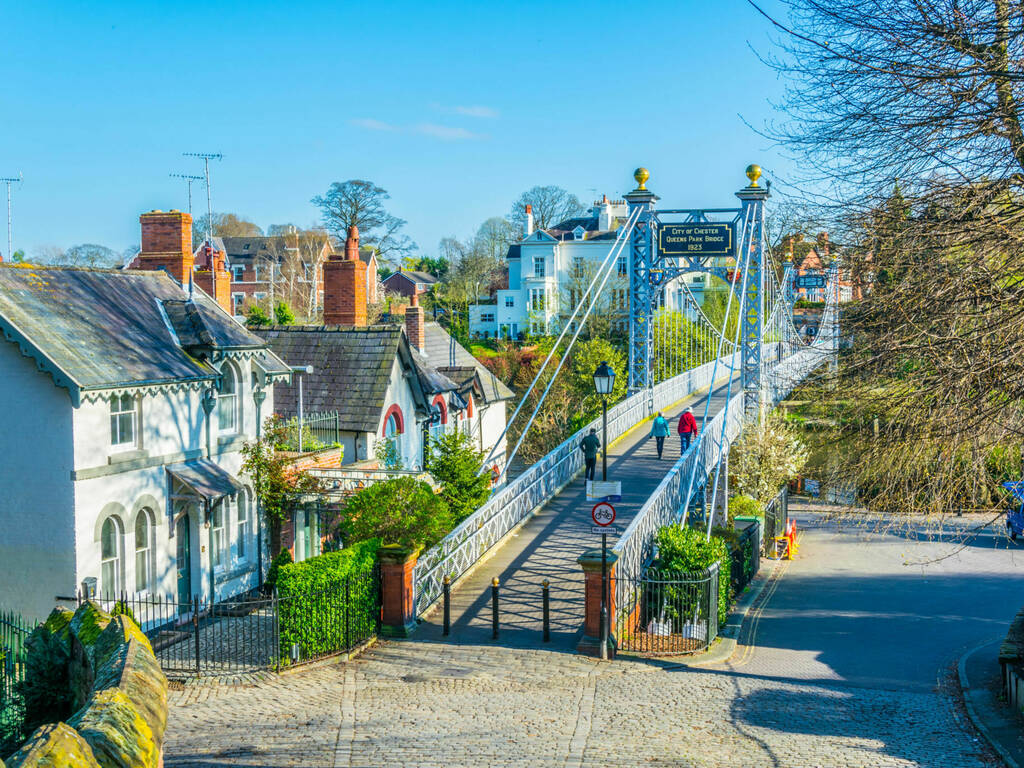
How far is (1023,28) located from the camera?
10.2m

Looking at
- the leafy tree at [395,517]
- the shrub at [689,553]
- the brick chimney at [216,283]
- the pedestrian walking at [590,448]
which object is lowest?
the shrub at [689,553]

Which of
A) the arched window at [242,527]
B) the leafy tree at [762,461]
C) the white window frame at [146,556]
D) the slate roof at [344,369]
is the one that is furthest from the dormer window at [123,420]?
the leafy tree at [762,461]

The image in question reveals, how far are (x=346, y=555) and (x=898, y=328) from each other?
833 centimetres

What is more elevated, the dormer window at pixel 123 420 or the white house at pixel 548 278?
the white house at pixel 548 278

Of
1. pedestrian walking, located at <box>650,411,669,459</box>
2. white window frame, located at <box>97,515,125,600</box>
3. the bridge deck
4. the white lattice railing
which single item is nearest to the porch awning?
white window frame, located at <box>97,515,125,600</box>

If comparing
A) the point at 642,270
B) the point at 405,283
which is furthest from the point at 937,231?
the point at 405,283

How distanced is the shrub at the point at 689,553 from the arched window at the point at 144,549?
9.32 meters

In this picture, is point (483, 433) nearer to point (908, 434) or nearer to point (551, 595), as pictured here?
point (551, 595)

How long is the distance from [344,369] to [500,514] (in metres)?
8.92

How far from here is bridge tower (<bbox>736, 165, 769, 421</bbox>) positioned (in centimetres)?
2731

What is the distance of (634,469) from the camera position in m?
24.8

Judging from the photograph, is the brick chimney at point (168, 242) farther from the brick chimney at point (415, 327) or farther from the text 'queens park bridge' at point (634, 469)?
the brick chimney at point (415, 327)

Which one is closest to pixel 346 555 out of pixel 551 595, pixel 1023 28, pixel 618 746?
pixel 551 595

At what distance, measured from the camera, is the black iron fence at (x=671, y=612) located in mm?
14898
